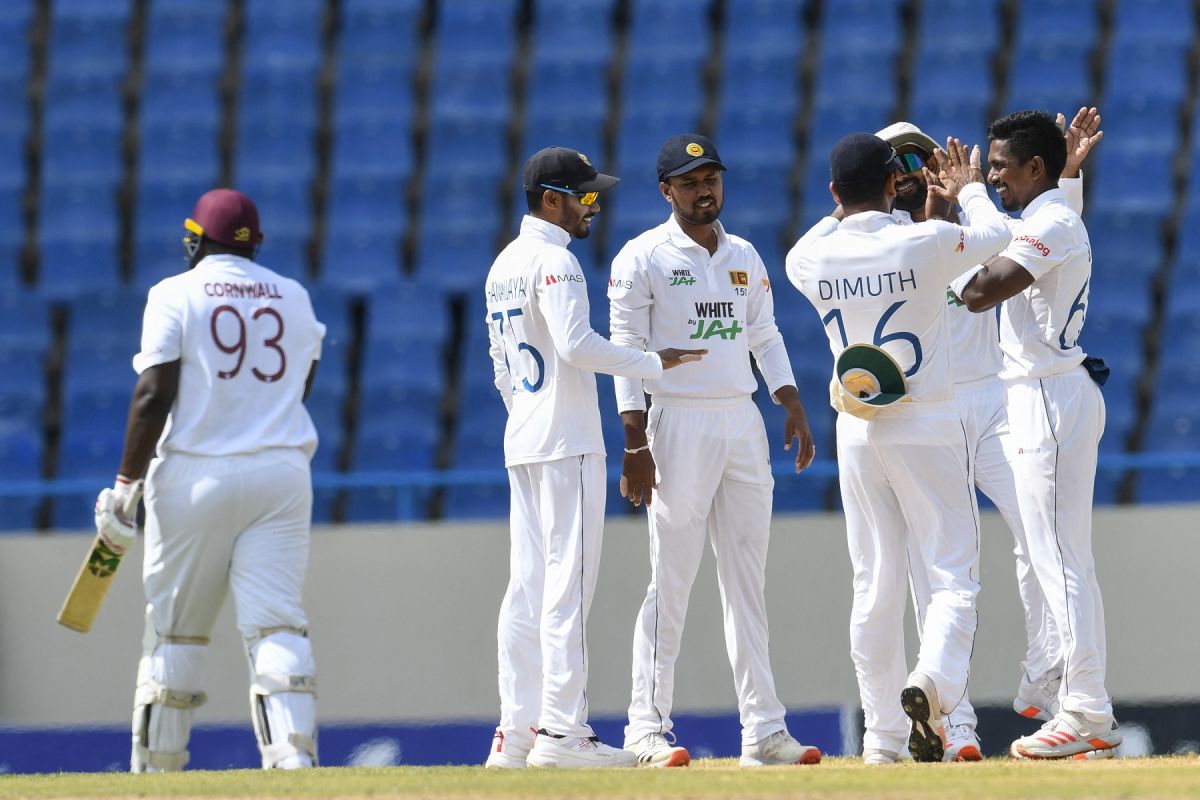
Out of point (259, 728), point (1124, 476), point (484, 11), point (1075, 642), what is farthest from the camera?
point (484, 11)

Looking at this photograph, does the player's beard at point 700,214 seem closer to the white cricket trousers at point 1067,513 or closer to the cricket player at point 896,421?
the cricket player at point 896,421

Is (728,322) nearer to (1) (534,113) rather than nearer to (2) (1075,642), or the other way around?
(2) (1075,642)

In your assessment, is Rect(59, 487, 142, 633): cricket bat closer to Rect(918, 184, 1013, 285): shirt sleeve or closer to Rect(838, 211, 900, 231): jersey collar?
Rect(838, 211, 900, 231): jersey collar

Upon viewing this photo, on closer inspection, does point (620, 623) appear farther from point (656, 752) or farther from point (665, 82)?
point (665, 82)

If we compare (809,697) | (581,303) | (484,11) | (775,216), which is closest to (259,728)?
(581,303)

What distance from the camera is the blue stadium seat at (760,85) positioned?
1222 cm

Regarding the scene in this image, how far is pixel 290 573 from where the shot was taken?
5.46 metres

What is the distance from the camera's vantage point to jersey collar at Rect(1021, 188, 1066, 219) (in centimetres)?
586

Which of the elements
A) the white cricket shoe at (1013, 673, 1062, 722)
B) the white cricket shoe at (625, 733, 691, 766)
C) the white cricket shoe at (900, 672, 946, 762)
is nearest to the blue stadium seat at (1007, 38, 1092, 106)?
the white cricket shoe at (1013, 673, 1062, 722)

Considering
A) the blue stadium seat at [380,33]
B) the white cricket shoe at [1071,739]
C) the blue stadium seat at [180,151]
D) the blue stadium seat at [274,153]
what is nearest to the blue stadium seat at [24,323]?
the blue stadium seat at [180,151]

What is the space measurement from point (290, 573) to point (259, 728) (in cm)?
47

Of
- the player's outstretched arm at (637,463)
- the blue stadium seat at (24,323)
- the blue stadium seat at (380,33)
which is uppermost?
the blue stadium seat at (380,33)

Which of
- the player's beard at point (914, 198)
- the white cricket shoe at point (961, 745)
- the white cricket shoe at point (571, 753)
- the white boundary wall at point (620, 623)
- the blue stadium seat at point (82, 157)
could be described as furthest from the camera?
the blue stadium seat at point (82, 157)

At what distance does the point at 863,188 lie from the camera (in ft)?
18.5
